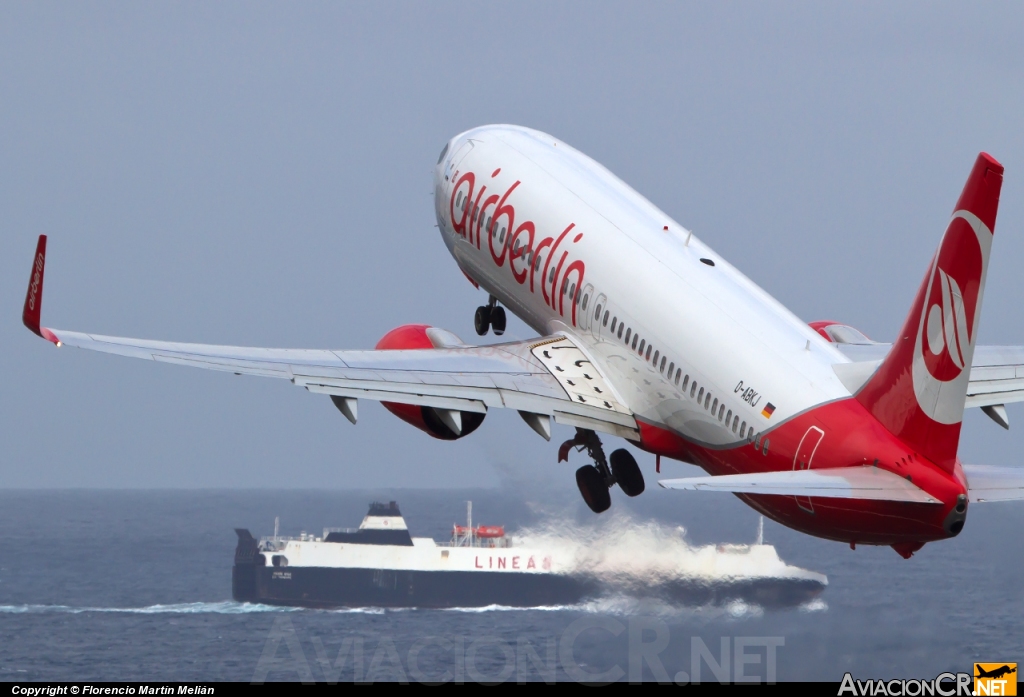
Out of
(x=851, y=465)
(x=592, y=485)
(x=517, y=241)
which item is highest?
(x=517, y=241)

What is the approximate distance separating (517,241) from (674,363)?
8.36m

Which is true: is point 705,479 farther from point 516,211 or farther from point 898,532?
point 516,211

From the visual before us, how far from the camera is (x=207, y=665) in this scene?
99.6 m

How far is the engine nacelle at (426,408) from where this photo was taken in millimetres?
34719

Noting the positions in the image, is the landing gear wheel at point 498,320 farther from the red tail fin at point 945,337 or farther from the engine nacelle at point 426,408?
the red tail fin at point 945,337

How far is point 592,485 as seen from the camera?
37.0 metres

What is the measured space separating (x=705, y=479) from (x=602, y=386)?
10.3 meters

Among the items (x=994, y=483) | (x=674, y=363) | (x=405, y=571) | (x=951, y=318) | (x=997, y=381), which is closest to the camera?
(x=951, y=318)

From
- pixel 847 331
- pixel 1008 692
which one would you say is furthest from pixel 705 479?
pixel 1008 692

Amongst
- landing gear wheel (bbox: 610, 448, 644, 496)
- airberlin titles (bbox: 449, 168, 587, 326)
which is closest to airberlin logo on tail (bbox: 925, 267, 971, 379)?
airberlin titles (bbox: 449, 168, 587, 326)

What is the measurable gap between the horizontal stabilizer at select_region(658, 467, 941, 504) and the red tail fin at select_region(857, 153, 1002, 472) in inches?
29.2

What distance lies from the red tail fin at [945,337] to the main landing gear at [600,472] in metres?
10.2

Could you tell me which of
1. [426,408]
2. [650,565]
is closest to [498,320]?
[426,408]

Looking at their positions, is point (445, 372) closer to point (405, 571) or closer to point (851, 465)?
point (851, 465)
